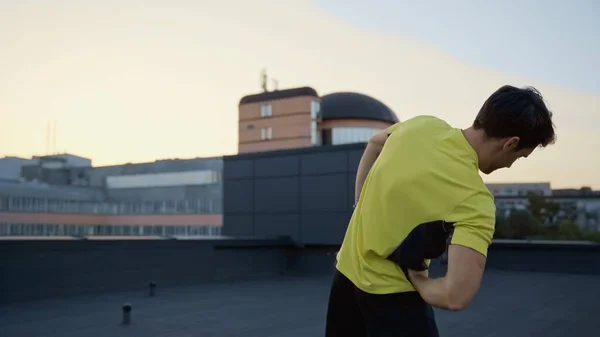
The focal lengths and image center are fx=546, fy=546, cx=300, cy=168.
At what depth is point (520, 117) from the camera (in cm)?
174

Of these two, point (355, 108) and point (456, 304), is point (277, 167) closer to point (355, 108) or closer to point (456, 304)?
point (456, 304)

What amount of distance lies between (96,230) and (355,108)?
33.0 m

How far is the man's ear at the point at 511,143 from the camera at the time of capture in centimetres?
178

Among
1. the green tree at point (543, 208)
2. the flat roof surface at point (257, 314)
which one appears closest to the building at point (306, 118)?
the green tree at point (543, 208)

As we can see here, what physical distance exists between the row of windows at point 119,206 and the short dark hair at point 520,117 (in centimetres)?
6061

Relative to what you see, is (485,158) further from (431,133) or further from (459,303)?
(459,303)

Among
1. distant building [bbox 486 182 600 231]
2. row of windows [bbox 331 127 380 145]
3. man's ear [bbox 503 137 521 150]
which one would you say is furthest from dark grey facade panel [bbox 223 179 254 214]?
distant building [bbox 486 182 600 231]

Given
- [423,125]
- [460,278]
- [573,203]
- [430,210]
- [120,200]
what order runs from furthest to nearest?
[573,203] → [120,200] → [423,125] → [430,210] → [460,278]

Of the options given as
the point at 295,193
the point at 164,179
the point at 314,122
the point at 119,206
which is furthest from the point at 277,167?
the point at 119,206

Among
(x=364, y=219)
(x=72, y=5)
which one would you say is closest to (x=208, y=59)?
(x=72, y=5)

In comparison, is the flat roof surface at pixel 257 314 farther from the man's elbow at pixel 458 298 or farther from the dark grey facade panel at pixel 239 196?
the man's elbow at pixel 458 298

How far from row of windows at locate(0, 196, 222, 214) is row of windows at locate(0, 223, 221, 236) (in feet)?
6.17

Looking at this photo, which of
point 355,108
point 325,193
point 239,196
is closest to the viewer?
point 325,193

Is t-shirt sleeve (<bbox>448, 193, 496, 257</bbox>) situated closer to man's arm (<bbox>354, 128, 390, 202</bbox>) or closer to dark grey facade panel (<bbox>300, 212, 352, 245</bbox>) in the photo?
man's arm (<bbox>354, 128, 390, 202</bbox>)
